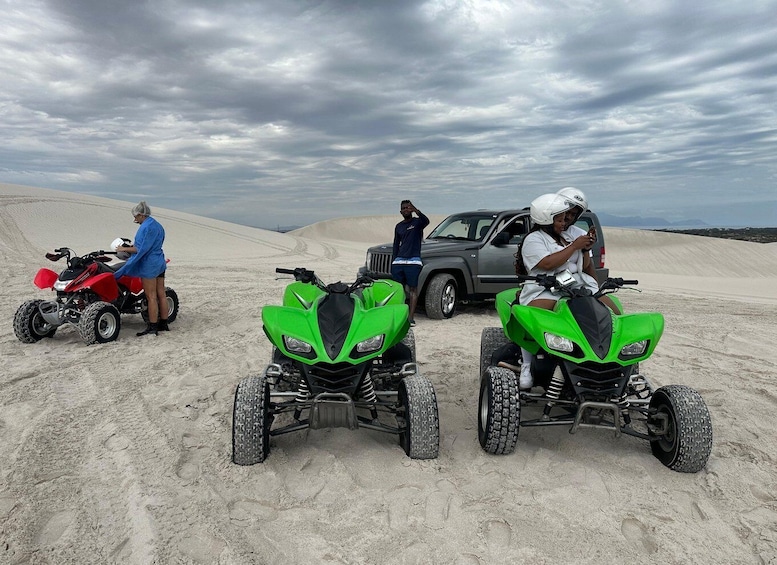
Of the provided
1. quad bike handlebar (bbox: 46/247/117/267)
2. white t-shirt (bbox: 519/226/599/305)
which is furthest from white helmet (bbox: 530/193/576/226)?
quad bike handlebar (bbox: 46/247/117/267)

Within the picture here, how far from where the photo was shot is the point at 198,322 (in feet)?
29.6

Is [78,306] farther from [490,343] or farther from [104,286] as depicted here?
[490,343]

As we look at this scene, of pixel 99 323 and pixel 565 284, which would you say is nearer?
pixel 565 284

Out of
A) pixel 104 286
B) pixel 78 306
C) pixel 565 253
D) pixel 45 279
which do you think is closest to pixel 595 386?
pixel 565 253

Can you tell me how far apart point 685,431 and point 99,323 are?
22.5 feet

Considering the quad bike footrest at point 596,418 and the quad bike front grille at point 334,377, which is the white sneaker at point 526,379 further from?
the quad bike front grille at point 334,377

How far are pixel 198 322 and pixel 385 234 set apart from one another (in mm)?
52921

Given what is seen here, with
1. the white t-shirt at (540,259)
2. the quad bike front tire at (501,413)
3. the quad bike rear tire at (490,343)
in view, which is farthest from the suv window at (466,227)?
the quad bike front tire at (501,413)

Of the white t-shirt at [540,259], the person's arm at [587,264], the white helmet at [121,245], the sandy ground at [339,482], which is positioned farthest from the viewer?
the white helmet at [121,245]

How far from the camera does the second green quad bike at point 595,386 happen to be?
11.8 ft

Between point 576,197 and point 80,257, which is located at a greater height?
point 576,197

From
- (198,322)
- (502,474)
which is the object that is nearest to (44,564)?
(502,474)

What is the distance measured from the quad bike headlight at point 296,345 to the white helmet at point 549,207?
2037 mm

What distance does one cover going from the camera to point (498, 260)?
9500mm
